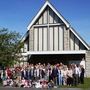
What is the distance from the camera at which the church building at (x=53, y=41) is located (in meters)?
55.9

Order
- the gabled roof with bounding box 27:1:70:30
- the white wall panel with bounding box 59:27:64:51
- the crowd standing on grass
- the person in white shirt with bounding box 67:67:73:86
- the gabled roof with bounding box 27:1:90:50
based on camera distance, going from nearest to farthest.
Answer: the crowd standing on grass
the person in white shirt with bounding box 67:67:73:86
the gabled roof with bounding box 27:1:90:50
the gabled roof with bounding box 27:1:70:30
the white wall panel with bounding box 59:27:64:51

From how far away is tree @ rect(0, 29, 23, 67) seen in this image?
165 feet

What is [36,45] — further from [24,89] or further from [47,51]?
[24,89]

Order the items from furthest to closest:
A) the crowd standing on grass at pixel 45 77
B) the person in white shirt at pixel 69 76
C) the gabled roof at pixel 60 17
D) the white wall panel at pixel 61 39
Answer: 1. the white wall panel at pixel 61 39
2. the gabled roof at pixel 60 17
3. the person in white shirt at pixel 69 76
4. the crowd standing on grass at pixel 45 77

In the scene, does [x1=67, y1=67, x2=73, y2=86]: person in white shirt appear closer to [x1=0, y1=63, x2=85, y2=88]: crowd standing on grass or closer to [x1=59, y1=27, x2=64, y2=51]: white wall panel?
[x1=0, y1=63, x2=85, y2=88]: crowd standing on grass

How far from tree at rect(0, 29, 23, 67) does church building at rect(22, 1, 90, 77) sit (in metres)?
4.24

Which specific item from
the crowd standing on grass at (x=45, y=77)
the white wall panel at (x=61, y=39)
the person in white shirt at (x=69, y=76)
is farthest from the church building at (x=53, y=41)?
the person in white shirt at (x=69, y=76)

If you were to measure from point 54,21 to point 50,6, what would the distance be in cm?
171

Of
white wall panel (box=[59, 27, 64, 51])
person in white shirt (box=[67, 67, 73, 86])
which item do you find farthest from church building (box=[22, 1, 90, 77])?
person in white shirt (box=[67, 67, 73, 86])

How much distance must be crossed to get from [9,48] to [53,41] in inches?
270

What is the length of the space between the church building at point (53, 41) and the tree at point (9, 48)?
167 inches

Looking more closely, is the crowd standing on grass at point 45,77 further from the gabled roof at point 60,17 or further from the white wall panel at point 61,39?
the white wall panel at point 61,39

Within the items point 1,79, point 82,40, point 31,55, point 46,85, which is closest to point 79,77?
point 46,85

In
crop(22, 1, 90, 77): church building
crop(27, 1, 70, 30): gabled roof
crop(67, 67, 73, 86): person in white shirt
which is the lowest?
crop(67, 67, 73, 86): person in white shirt
